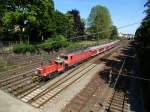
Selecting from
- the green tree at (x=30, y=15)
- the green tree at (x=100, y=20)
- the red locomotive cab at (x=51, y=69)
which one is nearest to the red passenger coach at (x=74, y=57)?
the red locomotive cab at (x=51, y=69)

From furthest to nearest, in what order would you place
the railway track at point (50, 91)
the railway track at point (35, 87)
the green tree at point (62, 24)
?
the green tree at point (62, 24)
the railway track at point (35, 87)
the railway track at point (50, 91)

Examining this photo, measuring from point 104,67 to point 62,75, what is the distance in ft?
38.3

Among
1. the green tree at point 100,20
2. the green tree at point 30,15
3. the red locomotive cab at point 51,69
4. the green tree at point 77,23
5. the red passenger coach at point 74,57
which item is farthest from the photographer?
the green tree at point 100,20

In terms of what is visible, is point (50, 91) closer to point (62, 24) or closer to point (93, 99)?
point (93, 99)

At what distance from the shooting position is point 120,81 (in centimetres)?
3353

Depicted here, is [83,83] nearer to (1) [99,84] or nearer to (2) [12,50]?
(1) [99,84]

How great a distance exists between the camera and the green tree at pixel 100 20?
113250mm

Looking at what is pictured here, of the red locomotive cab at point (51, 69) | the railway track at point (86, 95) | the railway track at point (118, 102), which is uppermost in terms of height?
the red locomotive cab at point (51, 69)

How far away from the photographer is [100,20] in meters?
115

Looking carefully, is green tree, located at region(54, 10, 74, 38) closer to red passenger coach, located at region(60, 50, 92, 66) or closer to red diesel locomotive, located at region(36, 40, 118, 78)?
red passenger coach, located at region(60, 50, 92, 66)

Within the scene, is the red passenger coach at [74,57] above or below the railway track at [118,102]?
above

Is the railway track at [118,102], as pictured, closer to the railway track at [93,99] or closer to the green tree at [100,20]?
the railway track at [93,99]

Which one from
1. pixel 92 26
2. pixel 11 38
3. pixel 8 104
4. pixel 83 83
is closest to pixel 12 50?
pixel 11 38

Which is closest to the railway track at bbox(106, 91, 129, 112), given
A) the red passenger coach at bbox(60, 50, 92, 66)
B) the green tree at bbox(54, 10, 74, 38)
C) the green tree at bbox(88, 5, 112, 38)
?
the red passenger coach at bbox(60, 50, 92, 66)
